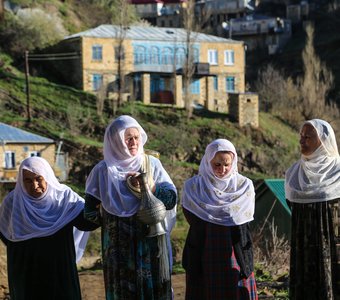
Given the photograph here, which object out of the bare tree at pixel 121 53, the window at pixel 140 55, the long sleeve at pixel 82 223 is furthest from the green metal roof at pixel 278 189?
the window at pixel 140 55

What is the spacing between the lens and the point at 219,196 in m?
5.44

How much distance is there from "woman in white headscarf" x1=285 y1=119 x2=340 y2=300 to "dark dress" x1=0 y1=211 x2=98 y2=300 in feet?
5.01

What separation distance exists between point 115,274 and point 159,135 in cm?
2679

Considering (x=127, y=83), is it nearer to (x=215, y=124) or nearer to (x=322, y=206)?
(x=215, y=124)

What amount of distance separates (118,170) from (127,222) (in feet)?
1.17

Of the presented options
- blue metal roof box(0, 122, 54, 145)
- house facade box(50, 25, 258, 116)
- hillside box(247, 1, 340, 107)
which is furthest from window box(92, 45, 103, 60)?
hillside box(247, 1, 340, 107)

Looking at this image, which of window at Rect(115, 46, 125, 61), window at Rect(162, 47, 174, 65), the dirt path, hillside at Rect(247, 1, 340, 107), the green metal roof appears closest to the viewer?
the dirt path

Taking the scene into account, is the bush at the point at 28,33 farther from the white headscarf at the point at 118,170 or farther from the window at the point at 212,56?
the white headscarf at the point at 118,170

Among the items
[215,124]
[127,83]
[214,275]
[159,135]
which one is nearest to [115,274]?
[214,275]

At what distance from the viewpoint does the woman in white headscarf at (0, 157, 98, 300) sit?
5297 mm

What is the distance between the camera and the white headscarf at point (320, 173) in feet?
18.3

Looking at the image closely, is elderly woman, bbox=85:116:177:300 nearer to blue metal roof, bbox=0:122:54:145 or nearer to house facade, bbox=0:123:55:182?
house facade, bbox=0:123:55:182

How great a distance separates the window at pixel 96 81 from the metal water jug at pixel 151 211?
98.8 ft

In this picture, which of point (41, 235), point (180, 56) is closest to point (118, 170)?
point (41, 235)
